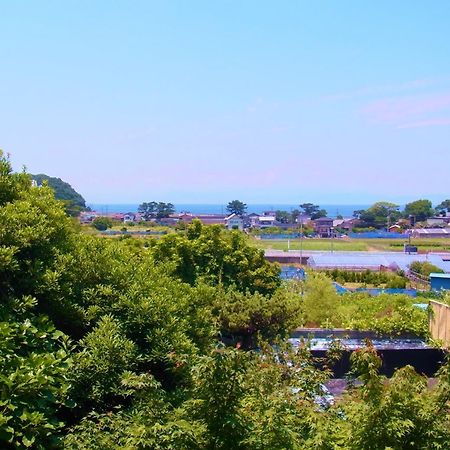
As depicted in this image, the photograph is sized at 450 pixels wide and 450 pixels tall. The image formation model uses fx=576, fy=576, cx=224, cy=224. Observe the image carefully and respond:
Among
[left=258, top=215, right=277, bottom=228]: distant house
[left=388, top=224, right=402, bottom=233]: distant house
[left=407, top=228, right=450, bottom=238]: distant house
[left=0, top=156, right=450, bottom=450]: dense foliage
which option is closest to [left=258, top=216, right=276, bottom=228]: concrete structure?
[left=258, top=215, right=277, bottom=228]: distant house

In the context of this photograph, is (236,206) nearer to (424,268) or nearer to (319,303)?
(424,268)

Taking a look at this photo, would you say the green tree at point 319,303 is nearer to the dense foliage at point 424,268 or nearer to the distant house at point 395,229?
the dense foliage at point 424,268

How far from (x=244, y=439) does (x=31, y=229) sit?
8.11 feet

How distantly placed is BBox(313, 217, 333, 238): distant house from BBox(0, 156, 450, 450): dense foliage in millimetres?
69836

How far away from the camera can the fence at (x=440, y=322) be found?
10680 mm

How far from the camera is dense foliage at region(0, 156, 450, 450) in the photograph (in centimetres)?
364

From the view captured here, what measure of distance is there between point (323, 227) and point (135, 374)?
3109 inches

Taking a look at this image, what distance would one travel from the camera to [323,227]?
8200cm

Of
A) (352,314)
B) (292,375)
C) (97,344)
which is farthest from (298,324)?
(97,344)

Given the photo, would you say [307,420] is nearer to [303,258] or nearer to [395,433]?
[395,433]

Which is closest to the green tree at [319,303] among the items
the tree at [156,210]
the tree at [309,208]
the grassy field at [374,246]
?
the grassy field at [374,246]

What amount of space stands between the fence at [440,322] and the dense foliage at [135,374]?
5753 millimetres

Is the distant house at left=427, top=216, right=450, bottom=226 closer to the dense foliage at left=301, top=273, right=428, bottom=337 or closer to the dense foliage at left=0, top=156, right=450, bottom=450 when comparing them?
the dense foliage at left=301, top=273, right=428, bottom=337

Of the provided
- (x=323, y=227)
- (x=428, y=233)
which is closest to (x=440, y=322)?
(x=428, y=233)
